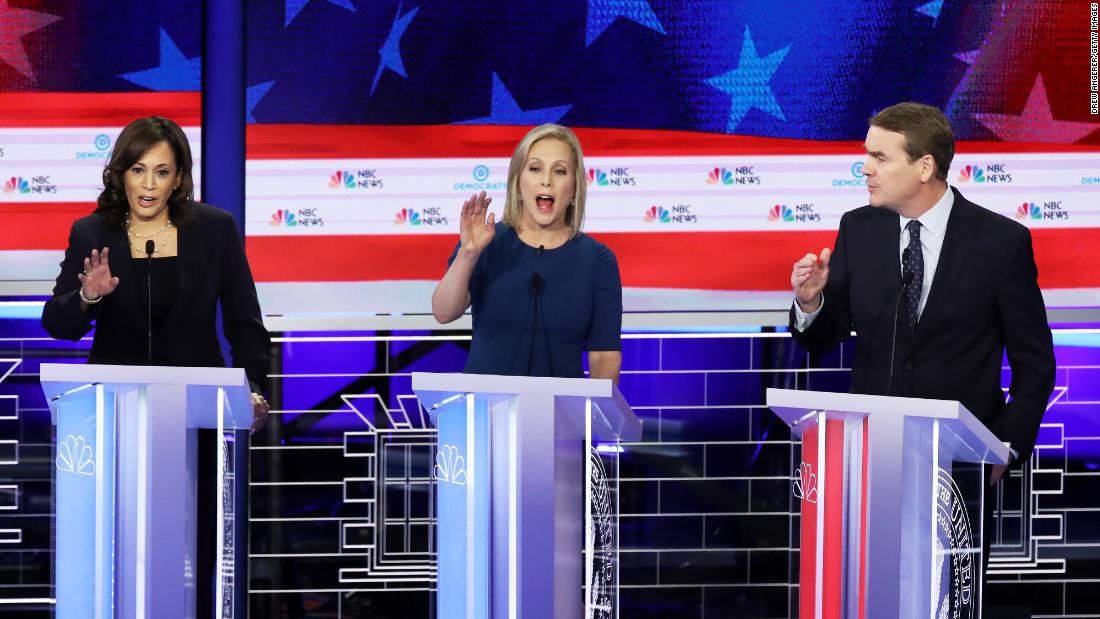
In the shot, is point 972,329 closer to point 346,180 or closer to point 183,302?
point 183,302

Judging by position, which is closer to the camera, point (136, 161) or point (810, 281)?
point (810, 281)

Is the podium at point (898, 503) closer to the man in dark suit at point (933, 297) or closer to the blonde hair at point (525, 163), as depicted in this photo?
the man in dark suit at point (933, 297)

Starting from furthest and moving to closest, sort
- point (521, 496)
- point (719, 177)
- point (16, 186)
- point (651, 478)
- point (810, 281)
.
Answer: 1. point (651, 478)
2. point (719, 177)
3. point (16, 186)
4. point (810, 281)
5. point (521, 496)

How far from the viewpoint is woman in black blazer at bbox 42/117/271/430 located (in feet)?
10.7

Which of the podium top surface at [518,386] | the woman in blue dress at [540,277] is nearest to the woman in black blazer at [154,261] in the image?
the woman in blue dress at [540,277]

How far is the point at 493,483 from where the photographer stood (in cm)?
253

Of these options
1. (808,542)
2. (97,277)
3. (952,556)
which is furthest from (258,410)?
(952,556)

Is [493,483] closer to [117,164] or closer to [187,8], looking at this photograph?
[117,164]

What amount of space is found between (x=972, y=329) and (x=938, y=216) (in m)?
0.31

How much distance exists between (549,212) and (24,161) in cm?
192

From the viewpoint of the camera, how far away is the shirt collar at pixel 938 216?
3301 mm

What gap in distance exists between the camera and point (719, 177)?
4.34 m

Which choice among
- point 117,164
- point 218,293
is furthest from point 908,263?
point 117,164

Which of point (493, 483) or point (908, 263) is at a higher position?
point (908, 263)
